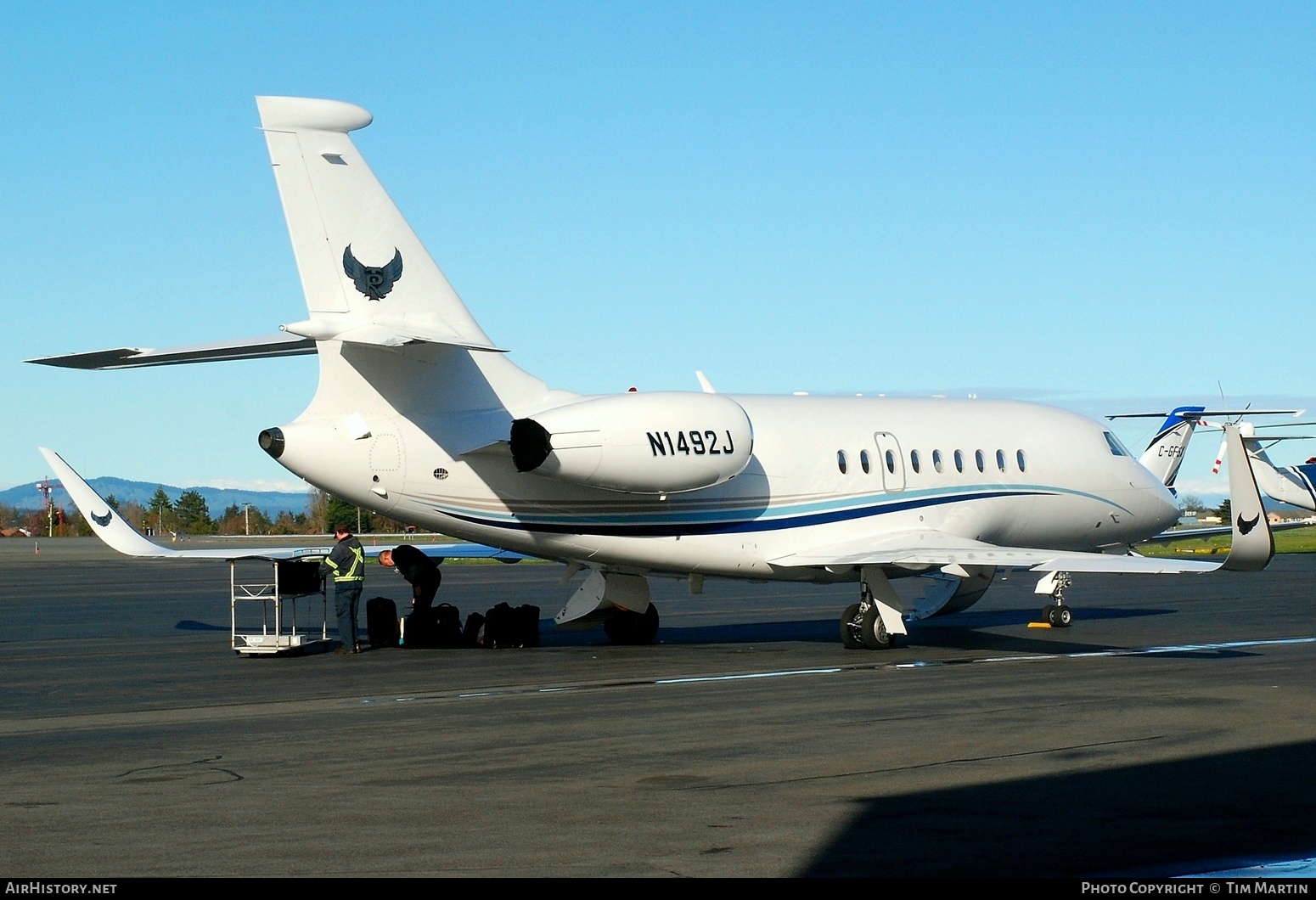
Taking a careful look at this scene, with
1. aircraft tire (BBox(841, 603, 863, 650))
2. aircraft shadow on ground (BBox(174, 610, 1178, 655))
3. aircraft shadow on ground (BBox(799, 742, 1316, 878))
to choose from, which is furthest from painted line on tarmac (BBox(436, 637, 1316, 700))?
aircraft shadow on ground (BBox(799, 742, 1316, 878))

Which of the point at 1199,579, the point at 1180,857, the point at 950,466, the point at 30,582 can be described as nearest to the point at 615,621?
the point at 950,466

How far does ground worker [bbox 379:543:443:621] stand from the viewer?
21.8 metres

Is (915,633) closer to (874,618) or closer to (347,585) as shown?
(874,618)

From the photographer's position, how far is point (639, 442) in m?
18.4

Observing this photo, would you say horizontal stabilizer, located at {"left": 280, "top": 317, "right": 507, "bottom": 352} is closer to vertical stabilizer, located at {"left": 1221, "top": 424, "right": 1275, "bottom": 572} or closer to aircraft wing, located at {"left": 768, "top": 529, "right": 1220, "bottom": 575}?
aircraft wing, located at {"left": 768, "top": 529, "right": 1220, "bottom": 575}

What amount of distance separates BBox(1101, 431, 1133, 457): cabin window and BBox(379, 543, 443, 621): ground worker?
484 inches

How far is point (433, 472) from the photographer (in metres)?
18.3

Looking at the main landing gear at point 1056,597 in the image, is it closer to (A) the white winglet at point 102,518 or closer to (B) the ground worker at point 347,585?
(B) the ground worker at point 347,585

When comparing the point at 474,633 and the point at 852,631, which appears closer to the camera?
the point at 852,631

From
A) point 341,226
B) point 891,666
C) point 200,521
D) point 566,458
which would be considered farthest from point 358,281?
point 200,521

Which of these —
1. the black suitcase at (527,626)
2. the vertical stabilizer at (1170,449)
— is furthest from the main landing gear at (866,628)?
the vertical stabilizer at (1170,449)

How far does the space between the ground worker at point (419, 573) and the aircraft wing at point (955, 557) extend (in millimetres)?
5197

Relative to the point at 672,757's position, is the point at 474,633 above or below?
below

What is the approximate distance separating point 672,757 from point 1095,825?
358 cm
